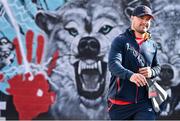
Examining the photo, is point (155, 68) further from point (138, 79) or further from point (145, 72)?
point (138, 79)

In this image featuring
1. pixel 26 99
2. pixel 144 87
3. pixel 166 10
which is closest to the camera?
pixel 144 87

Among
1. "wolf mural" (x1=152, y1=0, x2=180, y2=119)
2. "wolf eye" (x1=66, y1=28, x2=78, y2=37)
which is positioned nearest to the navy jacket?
"wolf mural" (x1=152, y1=0, x2=180, y2=119)

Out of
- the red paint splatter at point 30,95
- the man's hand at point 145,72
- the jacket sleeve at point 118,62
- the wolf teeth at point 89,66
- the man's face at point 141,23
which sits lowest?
the red paint splatter at point 30,95

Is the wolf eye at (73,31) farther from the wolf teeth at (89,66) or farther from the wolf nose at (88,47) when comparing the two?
the wolf teeth at (89,66)

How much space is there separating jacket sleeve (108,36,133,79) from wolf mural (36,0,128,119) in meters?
3.34

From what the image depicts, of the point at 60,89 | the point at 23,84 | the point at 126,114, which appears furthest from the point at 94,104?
the point at 126,114

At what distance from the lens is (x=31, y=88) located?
28.6ft

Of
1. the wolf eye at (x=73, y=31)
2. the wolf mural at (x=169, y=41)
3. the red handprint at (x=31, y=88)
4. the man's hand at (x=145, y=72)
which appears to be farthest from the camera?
the red handprint at (x=31, y=88)

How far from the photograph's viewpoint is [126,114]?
5078mm

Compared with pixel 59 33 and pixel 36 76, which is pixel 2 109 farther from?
pixel 59 33

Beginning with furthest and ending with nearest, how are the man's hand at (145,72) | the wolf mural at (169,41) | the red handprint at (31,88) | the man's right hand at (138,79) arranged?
1. the red handprint at (31,88)
2. the wolf mural at (169,41)
3. the man's hand at (145,72)
4. the man's right hand at (138,79)

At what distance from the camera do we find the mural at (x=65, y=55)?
8.23 m

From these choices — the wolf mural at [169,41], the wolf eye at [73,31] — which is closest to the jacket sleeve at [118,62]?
the wolf mural at [169,41]

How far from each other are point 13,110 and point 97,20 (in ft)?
6.33
